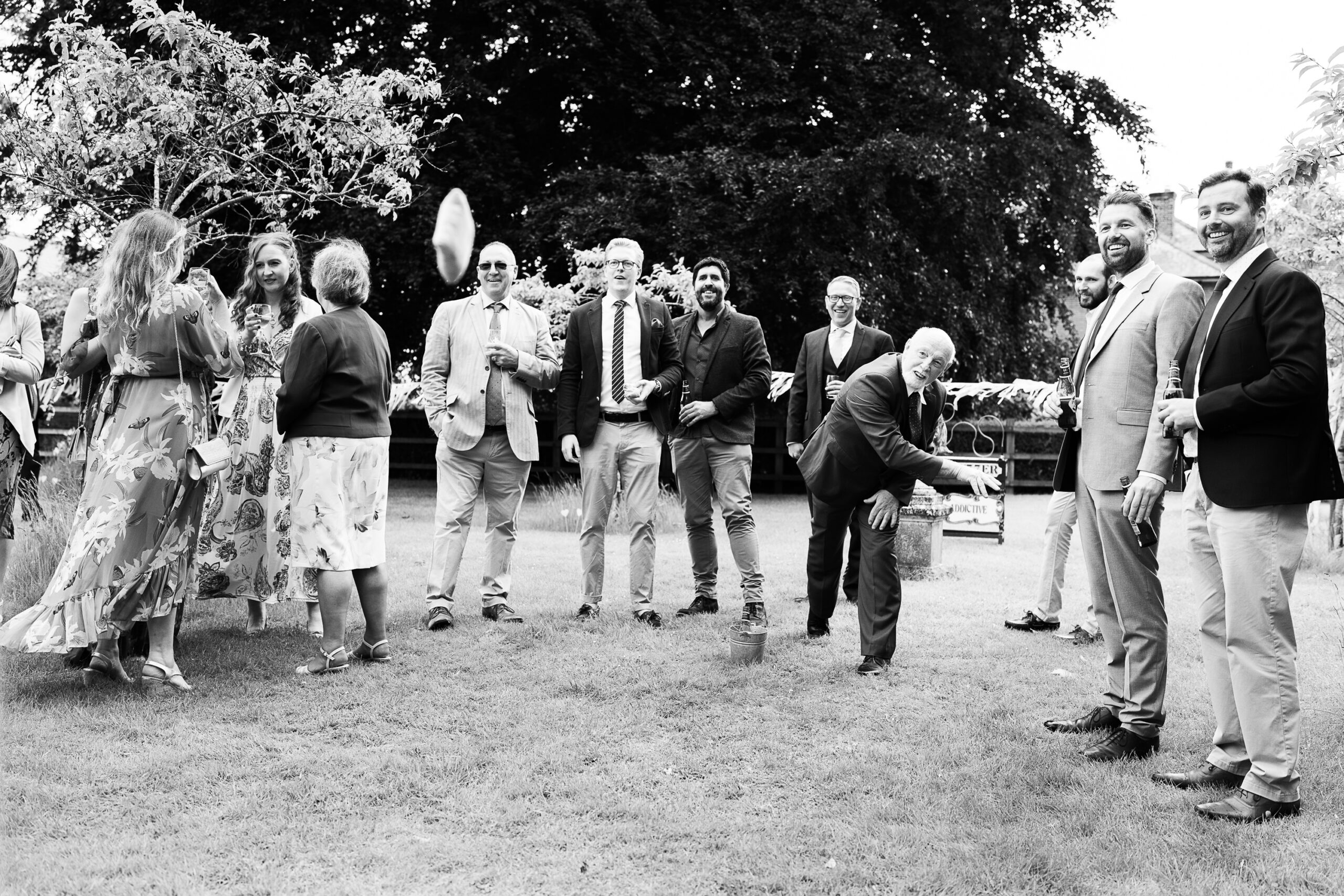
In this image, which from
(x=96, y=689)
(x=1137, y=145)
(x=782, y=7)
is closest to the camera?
(x=96, y=689)

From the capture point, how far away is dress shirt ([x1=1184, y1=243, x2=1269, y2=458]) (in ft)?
11.4

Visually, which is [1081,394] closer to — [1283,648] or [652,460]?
[1283,648]

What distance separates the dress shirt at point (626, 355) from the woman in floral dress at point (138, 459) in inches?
97.5

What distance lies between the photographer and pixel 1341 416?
27.5 ft

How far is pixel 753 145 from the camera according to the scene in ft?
53.8

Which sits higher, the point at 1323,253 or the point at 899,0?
the point at 899,0

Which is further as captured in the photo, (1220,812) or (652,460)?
(652,460)

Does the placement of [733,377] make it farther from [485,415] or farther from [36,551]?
[36,551]

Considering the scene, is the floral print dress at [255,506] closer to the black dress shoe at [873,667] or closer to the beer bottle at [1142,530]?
the black dress shoe at [873,667]

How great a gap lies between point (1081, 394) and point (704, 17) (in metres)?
13.8

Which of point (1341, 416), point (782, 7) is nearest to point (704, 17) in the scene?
point (782, 7)

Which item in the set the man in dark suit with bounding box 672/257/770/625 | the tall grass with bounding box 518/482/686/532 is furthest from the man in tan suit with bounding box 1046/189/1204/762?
the tall grass with bounding box 518/482/686/532

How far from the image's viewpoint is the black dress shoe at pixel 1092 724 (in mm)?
4293

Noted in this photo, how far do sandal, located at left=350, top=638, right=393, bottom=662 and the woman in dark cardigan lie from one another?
0.35 feet
